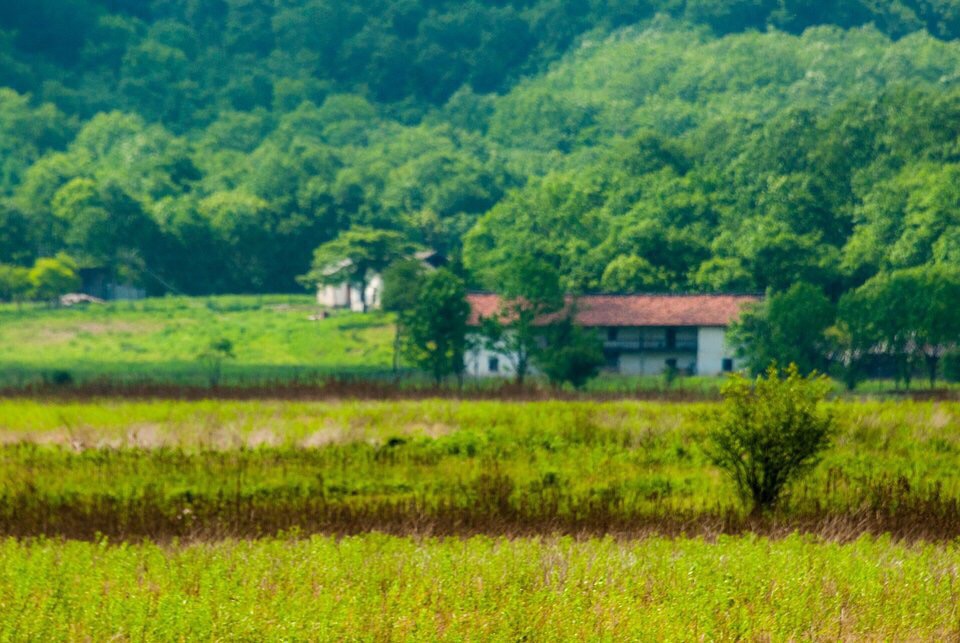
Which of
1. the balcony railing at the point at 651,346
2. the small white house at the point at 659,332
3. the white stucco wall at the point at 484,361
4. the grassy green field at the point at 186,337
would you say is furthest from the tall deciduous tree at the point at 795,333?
the grassy green field at the point at 186,337

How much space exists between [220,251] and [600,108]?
80658mm

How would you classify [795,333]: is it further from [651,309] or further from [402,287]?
[402,287]

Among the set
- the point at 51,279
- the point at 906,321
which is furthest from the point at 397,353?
the point at 51,279

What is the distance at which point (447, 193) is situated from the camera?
138m

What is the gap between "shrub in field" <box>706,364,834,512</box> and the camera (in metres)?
23.3

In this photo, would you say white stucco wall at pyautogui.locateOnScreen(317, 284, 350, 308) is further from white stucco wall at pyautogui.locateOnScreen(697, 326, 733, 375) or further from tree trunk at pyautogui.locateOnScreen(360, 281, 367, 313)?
white stucco wall at pyautogui.locateOnScreen(697, 326, 733, 375)

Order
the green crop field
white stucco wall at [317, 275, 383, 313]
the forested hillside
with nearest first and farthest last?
1. the green crop field
2. the forested hillside
3. white stucco wall at [317, 275, 383, 313]

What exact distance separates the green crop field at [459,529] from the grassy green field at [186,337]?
46.1m

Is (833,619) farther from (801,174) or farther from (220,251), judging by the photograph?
(220,251)

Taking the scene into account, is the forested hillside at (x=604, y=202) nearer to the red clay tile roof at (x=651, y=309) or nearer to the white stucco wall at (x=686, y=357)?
the red clay tile roof at (x=651, y=309)

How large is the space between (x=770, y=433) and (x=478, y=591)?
9.14 m

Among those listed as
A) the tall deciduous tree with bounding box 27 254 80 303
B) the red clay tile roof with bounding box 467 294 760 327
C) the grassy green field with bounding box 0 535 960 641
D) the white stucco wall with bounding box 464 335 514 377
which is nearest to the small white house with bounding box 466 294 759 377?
the red clay tile roof with bounding box 467 294 760 327

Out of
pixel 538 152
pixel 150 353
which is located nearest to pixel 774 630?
pixel 150 353

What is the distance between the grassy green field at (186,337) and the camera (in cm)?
8562
